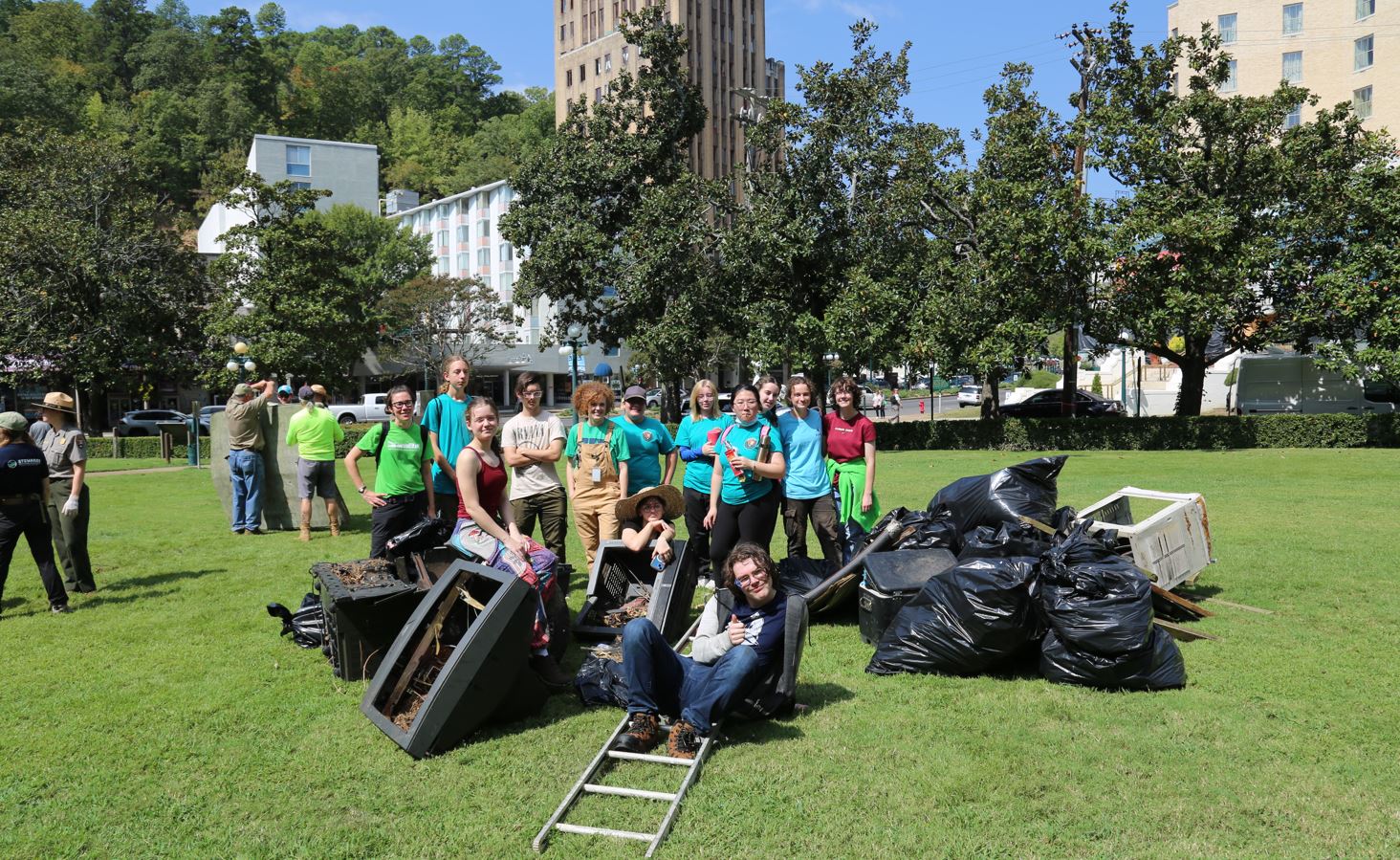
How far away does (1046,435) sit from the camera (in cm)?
2472

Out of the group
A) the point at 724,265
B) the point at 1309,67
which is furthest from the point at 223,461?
the point at 1309,67

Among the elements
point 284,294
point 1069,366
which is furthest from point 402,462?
point 284,294

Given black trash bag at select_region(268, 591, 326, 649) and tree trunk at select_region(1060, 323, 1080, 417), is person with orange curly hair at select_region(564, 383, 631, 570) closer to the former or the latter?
black trash bag at select_region(268, 591, 326, 649)

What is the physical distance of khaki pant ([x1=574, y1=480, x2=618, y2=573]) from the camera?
23.0 feet

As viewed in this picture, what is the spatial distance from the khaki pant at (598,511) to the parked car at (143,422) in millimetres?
36897

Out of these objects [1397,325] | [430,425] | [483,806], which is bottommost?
[483,806]

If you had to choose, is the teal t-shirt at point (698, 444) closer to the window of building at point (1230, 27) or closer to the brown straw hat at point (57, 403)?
the brown straw hat at point (57, 403)

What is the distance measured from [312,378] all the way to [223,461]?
30.7 metres

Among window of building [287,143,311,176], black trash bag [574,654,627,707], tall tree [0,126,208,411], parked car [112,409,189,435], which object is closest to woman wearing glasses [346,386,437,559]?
black trash bag [574,654,627,707]

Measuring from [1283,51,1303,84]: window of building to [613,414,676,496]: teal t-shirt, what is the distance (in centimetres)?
5473

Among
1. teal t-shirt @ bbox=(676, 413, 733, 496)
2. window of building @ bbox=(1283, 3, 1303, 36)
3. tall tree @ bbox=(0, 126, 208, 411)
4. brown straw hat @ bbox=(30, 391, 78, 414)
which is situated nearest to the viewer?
teal t-shirt @ bbox=(676, 413, 733, 496)

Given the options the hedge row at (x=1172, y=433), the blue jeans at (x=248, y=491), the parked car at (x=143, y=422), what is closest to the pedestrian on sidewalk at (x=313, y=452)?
the blue jeans at (x=248, y=491)

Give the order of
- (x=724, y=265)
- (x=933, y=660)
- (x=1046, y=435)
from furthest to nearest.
A: 1. (x=724, y=265)
2. (x=1046, y=435)
3. (x=933, y=660)

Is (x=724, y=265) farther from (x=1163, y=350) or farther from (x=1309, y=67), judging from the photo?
(x=1309, y=67)
